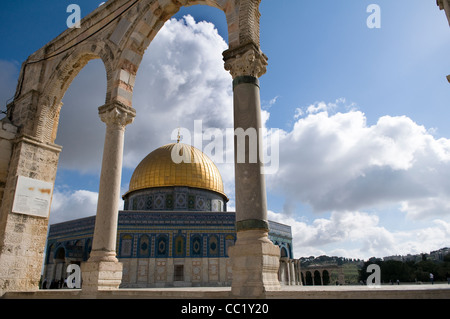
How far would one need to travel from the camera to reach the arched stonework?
16.2 feet

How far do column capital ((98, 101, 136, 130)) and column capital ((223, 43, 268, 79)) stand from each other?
2936mm

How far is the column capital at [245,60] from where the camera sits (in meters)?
5.69

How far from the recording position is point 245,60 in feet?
18.7

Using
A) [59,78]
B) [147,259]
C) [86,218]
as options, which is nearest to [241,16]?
[59,78]

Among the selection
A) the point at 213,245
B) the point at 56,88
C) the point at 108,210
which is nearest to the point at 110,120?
the point at 108,210

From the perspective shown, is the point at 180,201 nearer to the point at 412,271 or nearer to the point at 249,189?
the point at 249,189

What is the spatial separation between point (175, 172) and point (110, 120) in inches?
825

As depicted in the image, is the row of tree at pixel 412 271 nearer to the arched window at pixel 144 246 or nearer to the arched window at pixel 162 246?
the arched window at pixel 162 246

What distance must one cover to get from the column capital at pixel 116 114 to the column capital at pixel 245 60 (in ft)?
9.63

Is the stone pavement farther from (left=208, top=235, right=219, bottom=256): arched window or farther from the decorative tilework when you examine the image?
the decorative tilework

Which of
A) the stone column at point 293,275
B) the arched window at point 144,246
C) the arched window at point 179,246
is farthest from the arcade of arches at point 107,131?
the stone column at point 293,275

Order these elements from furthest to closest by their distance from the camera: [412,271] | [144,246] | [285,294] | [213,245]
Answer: [412,271], [213,245], [144,246], [285,294]

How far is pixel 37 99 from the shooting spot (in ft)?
32.2
